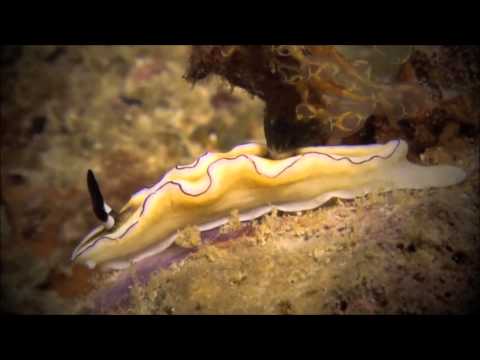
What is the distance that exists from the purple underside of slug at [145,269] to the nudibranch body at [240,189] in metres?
0.08

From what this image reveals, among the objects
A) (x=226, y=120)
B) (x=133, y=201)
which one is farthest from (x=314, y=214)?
(x=226, y=120)

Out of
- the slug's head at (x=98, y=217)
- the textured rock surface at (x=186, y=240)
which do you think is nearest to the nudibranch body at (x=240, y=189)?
the slug's head at (x=98, y=217)

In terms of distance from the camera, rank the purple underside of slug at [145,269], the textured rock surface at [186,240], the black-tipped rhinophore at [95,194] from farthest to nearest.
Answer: the black-tipped rhinophore at [95,194] → the purple underside of slug at [145,269] → the textured rock surface at [186,240]

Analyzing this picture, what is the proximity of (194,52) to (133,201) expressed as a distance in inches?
48.1

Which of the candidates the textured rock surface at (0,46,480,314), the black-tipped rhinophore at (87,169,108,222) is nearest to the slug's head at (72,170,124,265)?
the black-tipped rhinophore at (87,169,108,222)

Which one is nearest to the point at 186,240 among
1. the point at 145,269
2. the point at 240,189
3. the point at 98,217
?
the point at 145,269

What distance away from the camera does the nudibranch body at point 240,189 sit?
7.34 ft

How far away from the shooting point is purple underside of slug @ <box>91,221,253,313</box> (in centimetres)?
204

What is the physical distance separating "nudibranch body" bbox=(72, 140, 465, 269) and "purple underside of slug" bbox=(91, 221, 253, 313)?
0.08 meters

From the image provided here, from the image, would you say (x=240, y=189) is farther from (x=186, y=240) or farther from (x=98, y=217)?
(x=98, y=217)

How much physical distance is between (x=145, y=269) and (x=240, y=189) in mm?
796

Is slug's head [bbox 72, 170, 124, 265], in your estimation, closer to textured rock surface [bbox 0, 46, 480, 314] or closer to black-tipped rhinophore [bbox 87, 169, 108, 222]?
black-tipped rhinophore [bbox 87, 169, 108, 222]

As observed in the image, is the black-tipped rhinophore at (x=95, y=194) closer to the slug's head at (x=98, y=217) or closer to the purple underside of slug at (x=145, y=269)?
the slug's head at (x=98, y=217)
